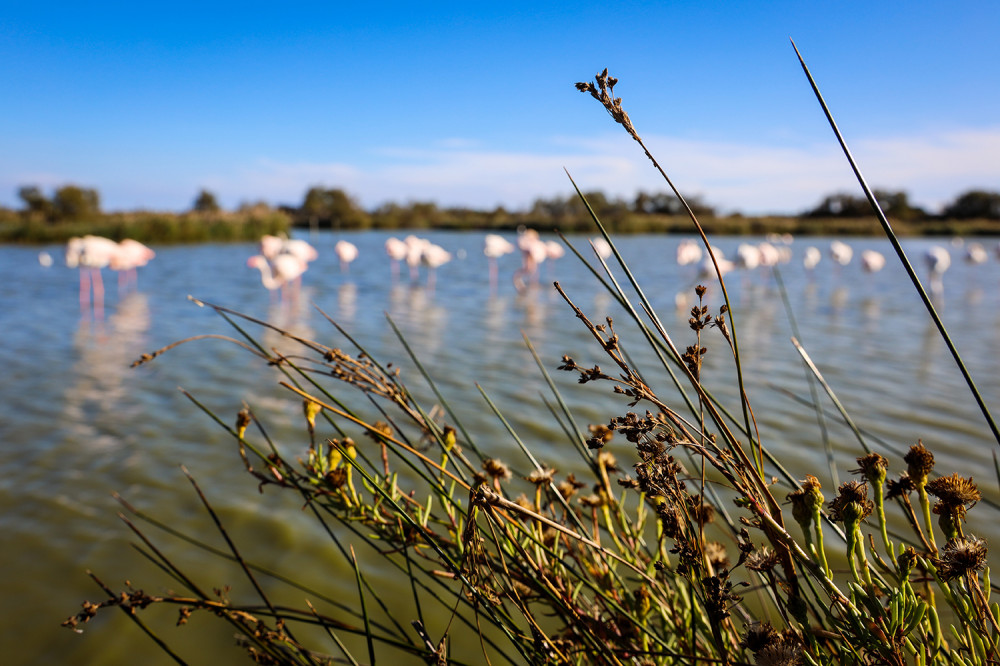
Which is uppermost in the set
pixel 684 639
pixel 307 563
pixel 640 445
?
pixel 640 445

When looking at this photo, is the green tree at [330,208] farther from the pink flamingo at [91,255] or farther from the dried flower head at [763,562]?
the dried flower head at [763,562]

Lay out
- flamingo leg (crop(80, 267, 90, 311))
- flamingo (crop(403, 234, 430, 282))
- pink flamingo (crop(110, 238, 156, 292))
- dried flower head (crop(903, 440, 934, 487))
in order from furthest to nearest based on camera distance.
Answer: flamingo (crop(403, 234, 430, 282)), pink flamingo (crop(110, 238, 156, 292)), flamingo leg (crop(80, 267, 90, 311)), dried flower head (crop(903, 440, 934, 487))

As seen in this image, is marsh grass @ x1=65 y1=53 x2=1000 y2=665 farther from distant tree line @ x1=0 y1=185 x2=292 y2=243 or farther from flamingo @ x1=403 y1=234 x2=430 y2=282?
distant tree line @ x1=0 y1=185 x2=292 y2=243

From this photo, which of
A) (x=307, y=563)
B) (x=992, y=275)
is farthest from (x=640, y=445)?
(x=992, y=275)

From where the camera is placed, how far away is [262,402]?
421 centimetres

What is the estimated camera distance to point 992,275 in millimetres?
15000

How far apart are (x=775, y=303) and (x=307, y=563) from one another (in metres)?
8.79

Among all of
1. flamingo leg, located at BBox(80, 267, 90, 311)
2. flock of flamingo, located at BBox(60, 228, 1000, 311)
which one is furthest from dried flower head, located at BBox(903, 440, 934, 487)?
flamingo leg, located at BBox(80, 267, 90, 311)

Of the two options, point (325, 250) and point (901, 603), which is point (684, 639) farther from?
point (325, 250)

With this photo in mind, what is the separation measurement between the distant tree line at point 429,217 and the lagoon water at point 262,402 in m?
11.3

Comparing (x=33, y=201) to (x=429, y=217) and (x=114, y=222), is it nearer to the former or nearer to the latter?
(x=114, y=222)

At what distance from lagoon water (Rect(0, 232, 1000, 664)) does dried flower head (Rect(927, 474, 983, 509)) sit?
1.44ft

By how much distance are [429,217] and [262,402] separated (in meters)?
40.6

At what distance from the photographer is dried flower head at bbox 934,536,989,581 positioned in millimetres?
644
